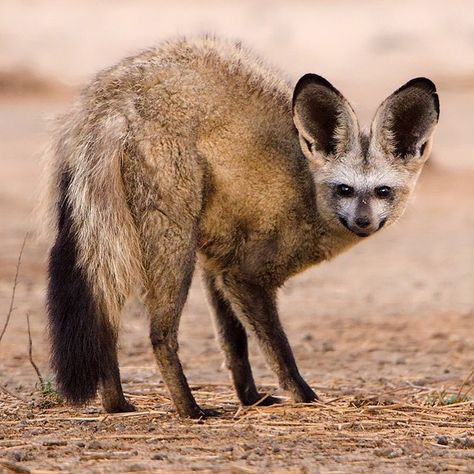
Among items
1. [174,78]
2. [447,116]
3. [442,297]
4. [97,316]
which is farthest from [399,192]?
[447,116]

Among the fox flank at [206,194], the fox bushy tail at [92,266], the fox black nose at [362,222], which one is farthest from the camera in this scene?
the fox black nose at [362,222]

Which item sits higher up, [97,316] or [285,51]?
[285,51]

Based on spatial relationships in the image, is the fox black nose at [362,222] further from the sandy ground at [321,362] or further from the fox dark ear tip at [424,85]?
the sandy ground at [321,362]

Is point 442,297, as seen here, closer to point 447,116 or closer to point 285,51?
point 447,116

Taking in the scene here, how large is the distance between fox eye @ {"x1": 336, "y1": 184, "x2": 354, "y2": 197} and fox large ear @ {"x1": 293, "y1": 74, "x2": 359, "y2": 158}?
21cm

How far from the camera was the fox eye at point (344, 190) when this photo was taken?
23.6 feet

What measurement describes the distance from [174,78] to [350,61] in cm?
2773

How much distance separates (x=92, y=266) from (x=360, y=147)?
1.75m

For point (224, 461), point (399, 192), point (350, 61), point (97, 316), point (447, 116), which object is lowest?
point (224, 461)

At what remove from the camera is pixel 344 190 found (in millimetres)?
7207

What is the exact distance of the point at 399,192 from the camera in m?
7.34

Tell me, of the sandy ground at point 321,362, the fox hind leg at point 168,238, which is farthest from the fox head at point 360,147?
the sandy ground at point 321,362

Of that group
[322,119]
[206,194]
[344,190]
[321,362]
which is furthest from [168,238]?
[321,362]

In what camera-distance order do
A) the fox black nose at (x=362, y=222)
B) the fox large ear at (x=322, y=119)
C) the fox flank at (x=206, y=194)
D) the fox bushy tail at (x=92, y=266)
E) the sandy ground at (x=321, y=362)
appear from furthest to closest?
the fox large ear at (x=322, y=119) → the fox black nose at (x=362, y=222) → the fox flank at (x=206, y=194) → the fox bushy tail at (x=92, y=266) → the sandy ground at (x=321, y=362)
